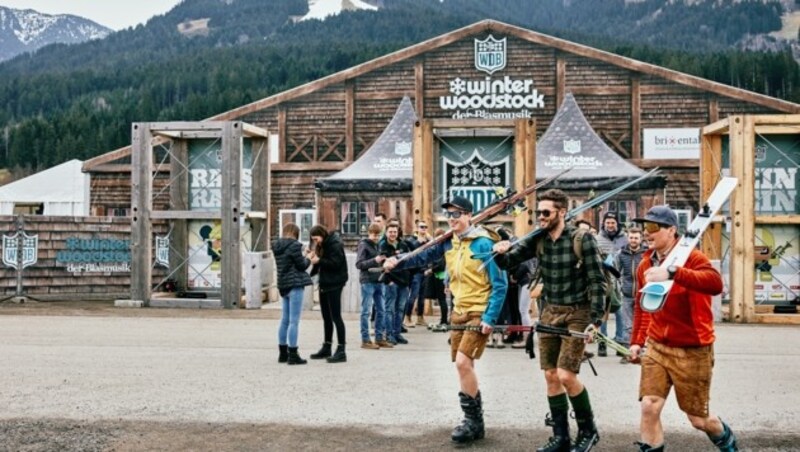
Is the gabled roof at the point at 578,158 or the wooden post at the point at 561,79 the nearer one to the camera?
the gabled roof at the point at 578,158

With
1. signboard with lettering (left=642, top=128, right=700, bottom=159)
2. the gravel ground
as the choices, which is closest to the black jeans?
the gravel ground

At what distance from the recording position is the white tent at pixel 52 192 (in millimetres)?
43219

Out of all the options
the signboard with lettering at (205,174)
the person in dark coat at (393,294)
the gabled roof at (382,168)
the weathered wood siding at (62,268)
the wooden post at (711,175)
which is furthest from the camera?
the gabled roof at (382,168)

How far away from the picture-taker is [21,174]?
8688 cm

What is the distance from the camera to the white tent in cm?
4322

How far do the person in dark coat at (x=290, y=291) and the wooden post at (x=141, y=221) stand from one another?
385 inches

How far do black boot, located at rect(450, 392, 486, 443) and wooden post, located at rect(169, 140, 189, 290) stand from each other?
15.0 metres

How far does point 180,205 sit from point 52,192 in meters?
26.1

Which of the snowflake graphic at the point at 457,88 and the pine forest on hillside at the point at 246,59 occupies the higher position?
the pine forest on hillside at the point at 246,59

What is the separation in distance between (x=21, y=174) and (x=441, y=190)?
7743 centimetres

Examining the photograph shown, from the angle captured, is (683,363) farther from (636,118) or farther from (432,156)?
(636,118)

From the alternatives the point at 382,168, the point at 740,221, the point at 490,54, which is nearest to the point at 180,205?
the point at 382,168

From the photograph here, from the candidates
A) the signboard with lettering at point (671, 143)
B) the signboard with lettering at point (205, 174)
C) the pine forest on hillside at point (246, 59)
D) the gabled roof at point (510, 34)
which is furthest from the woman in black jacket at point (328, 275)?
the pine forest on hillside at point (246, 59)

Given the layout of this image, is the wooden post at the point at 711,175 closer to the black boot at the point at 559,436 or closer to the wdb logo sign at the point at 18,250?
the black boot at the point at 559,436
